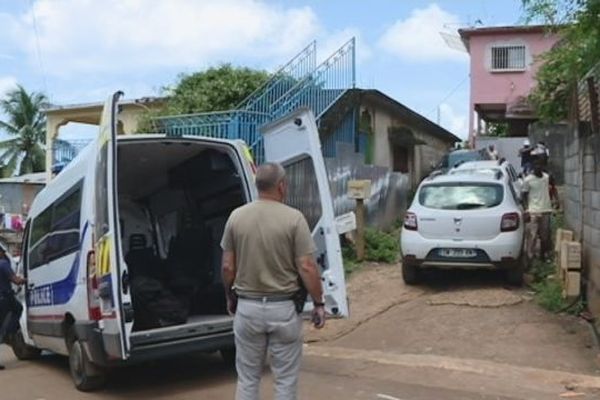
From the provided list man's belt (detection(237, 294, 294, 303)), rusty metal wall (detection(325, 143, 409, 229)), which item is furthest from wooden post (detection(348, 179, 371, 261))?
man's belt (detection(237, 294, 294, 303))

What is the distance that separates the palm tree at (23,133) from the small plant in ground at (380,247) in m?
29.0

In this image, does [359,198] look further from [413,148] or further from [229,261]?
[413,148]

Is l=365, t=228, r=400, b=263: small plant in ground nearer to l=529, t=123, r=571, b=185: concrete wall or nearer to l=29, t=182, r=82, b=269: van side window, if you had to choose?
l=29, t=182, r=82, b=269: van side window

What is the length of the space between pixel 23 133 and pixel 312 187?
3552cm

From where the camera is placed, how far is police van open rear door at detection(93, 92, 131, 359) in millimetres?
6316

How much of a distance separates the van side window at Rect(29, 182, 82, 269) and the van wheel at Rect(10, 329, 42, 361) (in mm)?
1189

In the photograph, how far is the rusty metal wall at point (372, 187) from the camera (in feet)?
46.2

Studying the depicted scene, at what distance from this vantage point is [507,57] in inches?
1211

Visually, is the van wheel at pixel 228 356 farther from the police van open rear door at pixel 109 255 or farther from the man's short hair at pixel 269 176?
the man's short hair at pixel 269 176

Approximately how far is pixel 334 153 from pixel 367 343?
Result: 6.89 meters

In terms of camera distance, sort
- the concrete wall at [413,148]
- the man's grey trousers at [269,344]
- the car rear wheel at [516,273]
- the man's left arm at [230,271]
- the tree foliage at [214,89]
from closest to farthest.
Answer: the man's grey trousers at [269,344]
the man's left arm at [230,271]
the car rear wheel at [516,273]
the tree foliage at [214,89]
the concrete wall at [413,148]

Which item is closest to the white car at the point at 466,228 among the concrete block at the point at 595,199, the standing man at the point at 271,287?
the concrete block at the point at 595,199

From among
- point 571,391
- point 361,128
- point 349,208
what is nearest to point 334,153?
point 349,208

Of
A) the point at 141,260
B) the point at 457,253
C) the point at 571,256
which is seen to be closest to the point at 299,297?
the point at 141,260
